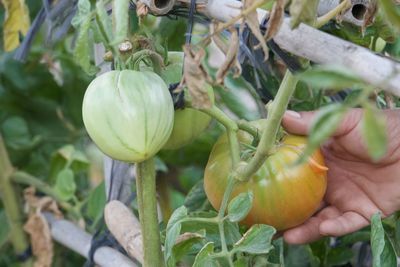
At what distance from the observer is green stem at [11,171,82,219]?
1110 mm

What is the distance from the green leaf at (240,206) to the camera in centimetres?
64

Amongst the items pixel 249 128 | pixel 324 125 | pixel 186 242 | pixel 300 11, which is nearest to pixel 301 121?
pixel 249 128

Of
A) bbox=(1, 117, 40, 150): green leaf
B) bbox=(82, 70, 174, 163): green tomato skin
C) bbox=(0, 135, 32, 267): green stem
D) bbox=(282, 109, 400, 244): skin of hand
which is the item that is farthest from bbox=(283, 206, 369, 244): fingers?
bbox=(1, 117, 40, 150): green leaf

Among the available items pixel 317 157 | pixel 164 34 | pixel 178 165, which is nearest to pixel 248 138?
pixel 317 157

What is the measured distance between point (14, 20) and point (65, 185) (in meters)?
0.29

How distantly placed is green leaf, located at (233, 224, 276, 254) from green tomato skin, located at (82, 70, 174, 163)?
12 centimetres

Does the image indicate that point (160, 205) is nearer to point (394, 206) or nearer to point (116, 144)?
point (394, 206)

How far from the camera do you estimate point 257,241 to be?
2.13 feet

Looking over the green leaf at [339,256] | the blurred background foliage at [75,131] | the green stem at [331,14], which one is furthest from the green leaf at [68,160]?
the green stem at [331,14]

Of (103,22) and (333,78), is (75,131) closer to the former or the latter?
(103,22)

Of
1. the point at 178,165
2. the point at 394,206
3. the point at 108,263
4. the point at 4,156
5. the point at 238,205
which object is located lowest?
the point at 178,165

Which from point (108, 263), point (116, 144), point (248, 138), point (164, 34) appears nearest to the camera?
point (116, 144)

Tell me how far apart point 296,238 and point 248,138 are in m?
0.14

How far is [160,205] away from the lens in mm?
1091
